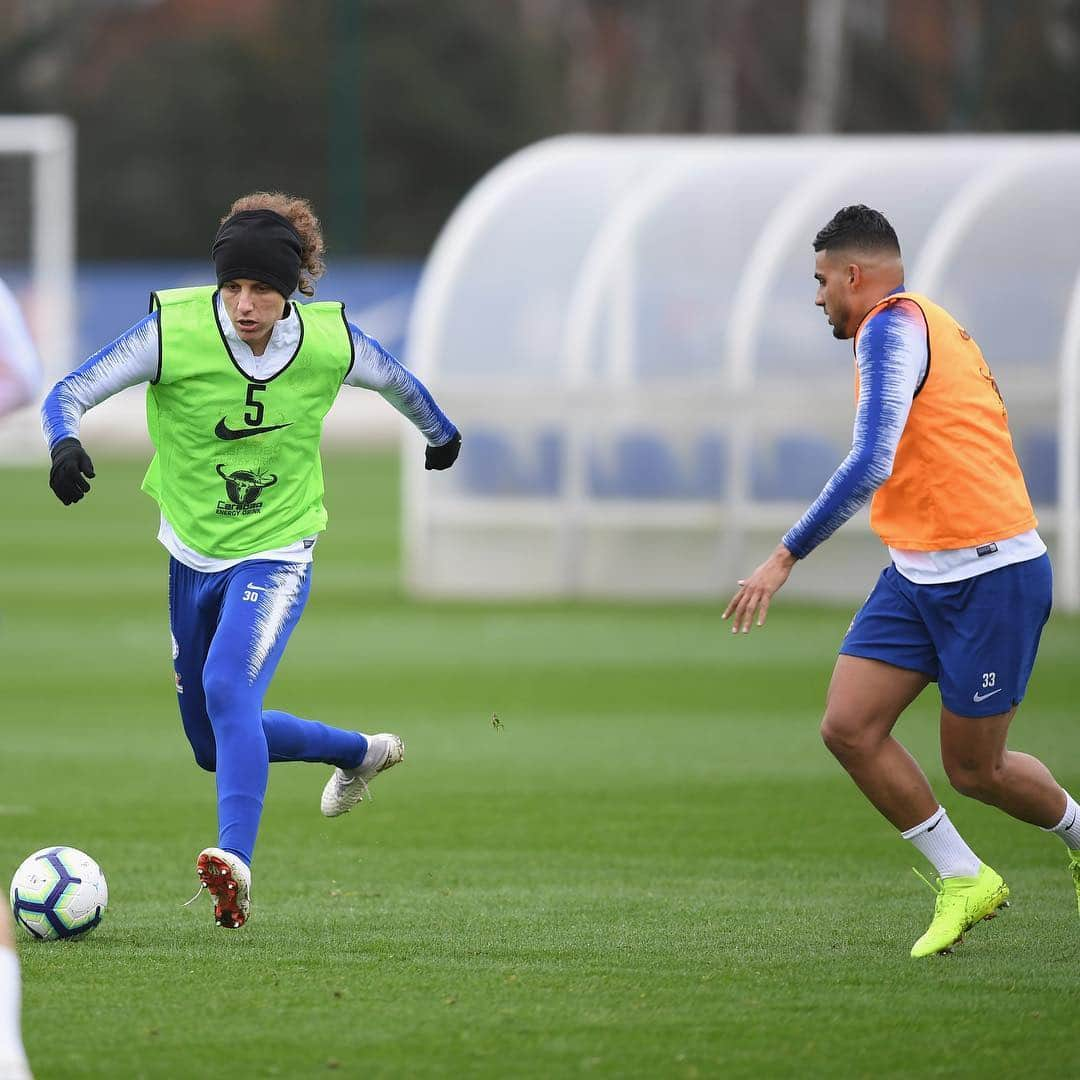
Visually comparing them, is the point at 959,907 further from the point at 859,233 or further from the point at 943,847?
the point at 859,233

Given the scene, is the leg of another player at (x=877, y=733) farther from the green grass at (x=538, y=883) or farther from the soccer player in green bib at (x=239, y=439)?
the soccer player in green bib at (x=239, y=439)

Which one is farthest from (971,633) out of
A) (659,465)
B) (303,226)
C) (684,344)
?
(684,344)

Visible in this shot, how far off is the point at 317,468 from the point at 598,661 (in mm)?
8092

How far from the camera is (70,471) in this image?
6328mm

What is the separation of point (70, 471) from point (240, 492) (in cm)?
68

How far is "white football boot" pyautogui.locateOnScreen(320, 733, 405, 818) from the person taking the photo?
7.54 m

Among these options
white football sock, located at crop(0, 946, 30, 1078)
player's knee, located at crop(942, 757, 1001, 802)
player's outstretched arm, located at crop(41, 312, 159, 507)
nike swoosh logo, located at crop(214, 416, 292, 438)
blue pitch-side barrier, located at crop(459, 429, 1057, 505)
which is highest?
player's outstretched arm, located at crop(41, 312, 159, 507)

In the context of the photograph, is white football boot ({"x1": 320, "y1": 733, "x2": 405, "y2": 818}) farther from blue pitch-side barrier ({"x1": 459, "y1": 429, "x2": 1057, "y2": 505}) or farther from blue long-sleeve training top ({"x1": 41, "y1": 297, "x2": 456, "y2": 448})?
blue pitch-side barrier ({"x1": 459, "y1": 429, "x2": 1057, "y2": 505})

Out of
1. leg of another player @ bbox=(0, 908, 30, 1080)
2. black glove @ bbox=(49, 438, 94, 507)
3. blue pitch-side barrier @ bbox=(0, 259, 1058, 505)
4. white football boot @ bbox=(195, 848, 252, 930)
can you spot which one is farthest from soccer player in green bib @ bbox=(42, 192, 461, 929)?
blue pitch-side barrier @ bbox=(0, 259, 1058, 505)

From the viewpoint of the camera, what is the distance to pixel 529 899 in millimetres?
7410

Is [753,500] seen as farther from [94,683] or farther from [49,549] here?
[49,549]

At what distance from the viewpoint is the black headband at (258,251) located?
21.9 ft

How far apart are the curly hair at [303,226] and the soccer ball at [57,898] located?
1900mm

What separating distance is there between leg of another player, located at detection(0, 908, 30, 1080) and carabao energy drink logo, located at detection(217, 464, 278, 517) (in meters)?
2.28
